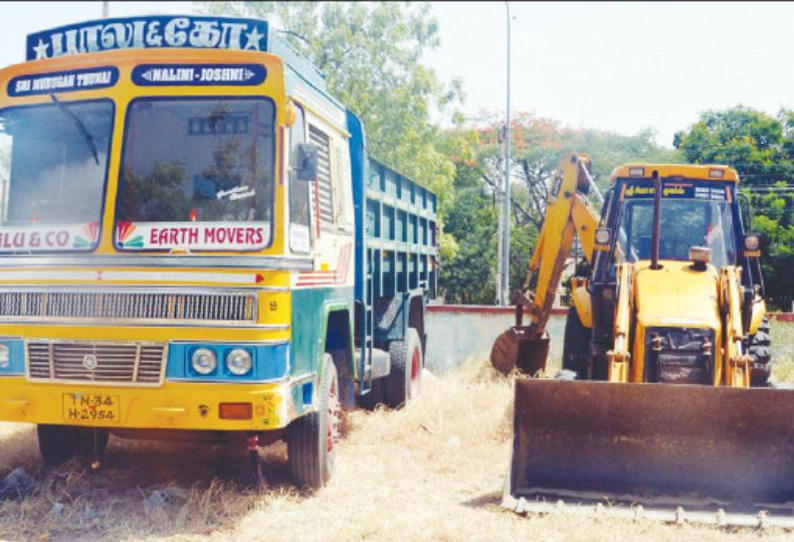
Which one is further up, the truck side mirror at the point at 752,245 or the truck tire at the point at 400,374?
the truck side mirror at the point at 752,245

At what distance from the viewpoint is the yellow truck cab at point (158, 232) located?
6043 mm

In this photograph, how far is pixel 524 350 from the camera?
12117 mm

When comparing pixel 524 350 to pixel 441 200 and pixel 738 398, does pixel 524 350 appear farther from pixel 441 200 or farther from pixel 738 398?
pixel 441 200

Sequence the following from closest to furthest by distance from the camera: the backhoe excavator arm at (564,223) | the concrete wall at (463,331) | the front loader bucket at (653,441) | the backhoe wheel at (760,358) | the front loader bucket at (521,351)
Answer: the front loader bucket at (653,441), the backhoe wheel at (760,358), the backhoe excavator arm at (564,223), the front loader bucket at (521,351), the concrete wall at (463,331)

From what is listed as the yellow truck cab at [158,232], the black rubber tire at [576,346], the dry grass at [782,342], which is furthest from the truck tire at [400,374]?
the dry grass at [782,342]

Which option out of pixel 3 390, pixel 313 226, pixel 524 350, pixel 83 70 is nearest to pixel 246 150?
pixel 313 226

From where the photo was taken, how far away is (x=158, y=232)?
6137 mm

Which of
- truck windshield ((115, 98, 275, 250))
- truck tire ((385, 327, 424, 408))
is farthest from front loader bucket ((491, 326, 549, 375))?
truck windshield ((115, 98, 275, 250))

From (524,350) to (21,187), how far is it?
7.17m

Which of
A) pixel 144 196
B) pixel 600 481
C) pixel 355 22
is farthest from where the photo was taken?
pixel 355 22

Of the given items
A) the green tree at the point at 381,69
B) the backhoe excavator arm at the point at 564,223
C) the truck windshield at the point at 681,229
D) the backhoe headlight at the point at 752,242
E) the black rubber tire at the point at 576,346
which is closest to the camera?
the backhoe headlight at the point at 752,242

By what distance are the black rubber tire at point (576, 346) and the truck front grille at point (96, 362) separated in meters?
4.95

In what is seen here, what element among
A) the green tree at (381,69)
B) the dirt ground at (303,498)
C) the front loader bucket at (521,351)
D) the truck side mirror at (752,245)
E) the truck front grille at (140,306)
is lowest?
the dirt ground at (303,498)

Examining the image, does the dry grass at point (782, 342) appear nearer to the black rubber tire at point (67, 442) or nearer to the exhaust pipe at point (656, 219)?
the exhaust pipe at point (656, 219)
